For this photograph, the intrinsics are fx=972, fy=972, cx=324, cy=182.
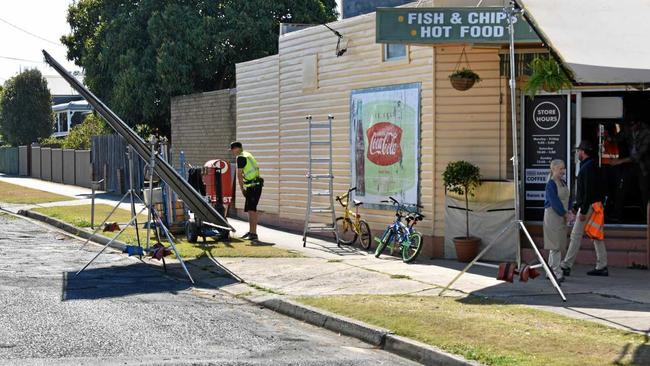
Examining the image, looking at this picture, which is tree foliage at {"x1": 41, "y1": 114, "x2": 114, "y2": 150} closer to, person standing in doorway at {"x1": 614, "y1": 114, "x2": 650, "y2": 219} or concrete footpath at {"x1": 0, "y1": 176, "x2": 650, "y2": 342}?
concrete footpath at {"x1": 0, "y1": 176, "x2": 650, "y2": 342}

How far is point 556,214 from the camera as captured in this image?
12.7m

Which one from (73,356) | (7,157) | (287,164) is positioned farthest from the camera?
(7,157)

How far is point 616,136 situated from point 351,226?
16.7ft

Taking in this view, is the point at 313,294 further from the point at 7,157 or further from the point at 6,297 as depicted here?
the point at 7,157

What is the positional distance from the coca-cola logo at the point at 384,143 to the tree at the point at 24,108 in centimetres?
4373

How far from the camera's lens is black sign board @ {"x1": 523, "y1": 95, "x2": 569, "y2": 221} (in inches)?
611

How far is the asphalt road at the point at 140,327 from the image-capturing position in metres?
8.72

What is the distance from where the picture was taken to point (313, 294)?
12391mm

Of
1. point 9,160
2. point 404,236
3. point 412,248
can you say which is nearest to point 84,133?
point 9,160

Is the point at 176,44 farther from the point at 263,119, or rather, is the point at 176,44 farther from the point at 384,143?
the point at 384,143

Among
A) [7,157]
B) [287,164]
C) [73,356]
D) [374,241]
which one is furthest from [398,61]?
[7,157]

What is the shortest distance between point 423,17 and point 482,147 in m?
2.62

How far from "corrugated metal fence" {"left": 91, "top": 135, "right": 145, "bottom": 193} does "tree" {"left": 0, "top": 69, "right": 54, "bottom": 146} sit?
2308 cm

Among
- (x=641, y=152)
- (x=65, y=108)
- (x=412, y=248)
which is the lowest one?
(x=412, y=248)
